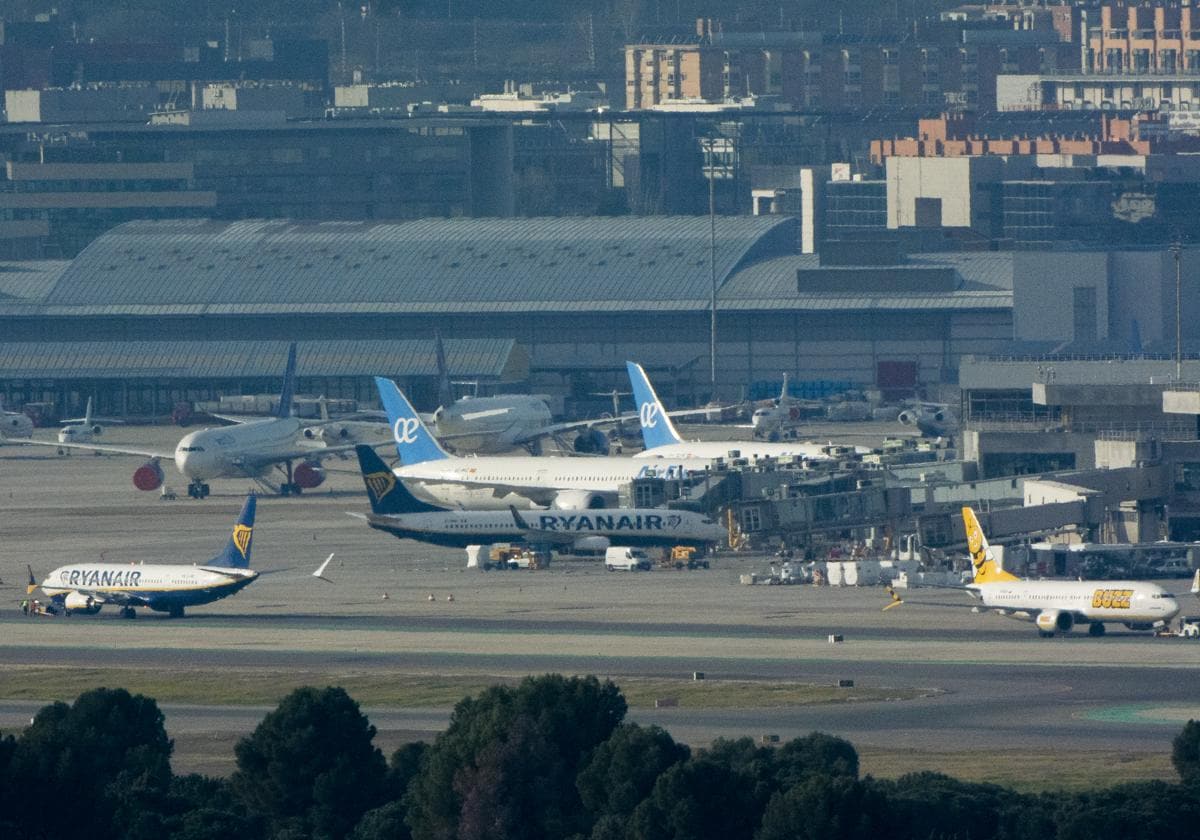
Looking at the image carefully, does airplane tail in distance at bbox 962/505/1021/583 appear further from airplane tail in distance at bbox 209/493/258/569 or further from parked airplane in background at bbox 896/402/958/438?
parked airplane in background at bbox 896/402/958/438

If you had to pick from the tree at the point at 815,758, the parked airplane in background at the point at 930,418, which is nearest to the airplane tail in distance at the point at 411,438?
the parked airplane in background at the point at 930,418

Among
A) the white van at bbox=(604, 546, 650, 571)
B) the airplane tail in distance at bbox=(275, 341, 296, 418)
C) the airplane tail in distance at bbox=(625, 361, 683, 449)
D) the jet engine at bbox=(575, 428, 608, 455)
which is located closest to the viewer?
the white van at bbox=(604, 546, 650, 571)

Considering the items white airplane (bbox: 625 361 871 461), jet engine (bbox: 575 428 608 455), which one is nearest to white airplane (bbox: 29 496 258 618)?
white airplane (bbox: 625 361 871 461)

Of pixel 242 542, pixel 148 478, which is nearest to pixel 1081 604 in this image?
pixel 242 542

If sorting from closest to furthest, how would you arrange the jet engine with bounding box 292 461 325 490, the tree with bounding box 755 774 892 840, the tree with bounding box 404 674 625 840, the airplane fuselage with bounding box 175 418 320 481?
the tree with bounding box 755 774 892 840 → the tree with bounding box 404 674 625 840 → the airplane fuselage with bounding box 175 418 320 481 → the jet engine with bounding box 292 461 325 490

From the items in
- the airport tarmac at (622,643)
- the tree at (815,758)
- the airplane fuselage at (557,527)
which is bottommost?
the airport tarmac at (622,643)

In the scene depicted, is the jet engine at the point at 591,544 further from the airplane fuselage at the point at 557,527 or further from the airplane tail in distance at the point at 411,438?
the airplane tail in distance at the point at 411,438

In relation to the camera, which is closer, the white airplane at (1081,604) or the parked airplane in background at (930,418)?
the white airplane at (1081,604)

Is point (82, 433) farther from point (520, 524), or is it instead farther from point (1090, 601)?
point (1090, 601)
